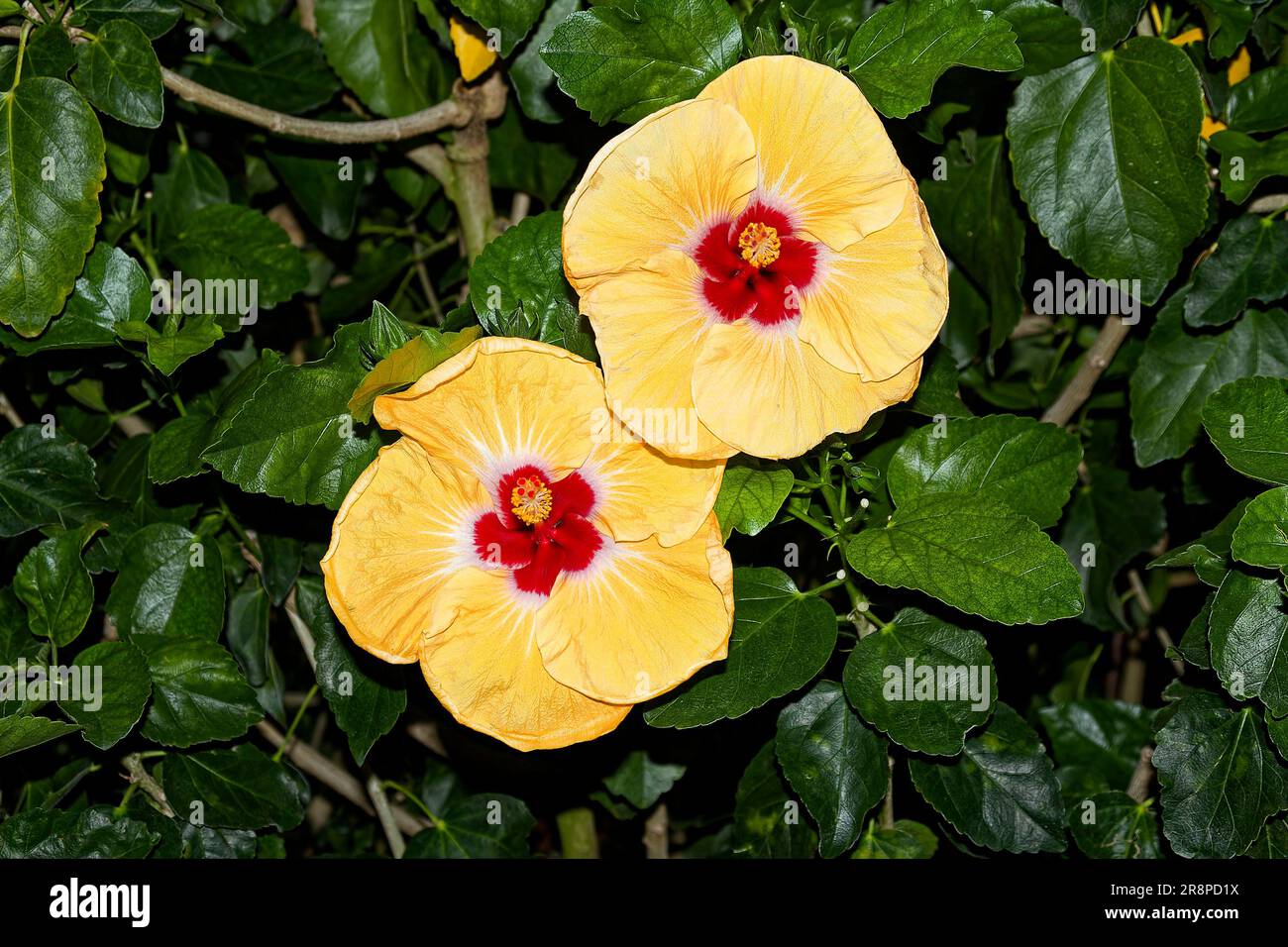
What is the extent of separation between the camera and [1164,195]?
5.76 ft

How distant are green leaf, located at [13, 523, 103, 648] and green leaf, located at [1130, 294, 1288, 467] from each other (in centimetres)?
160

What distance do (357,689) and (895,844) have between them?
0.84 metres

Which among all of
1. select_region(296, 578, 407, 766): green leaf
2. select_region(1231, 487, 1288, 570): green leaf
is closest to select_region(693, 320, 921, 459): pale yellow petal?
select_region(1231, 487, 1288, 570): green leaf

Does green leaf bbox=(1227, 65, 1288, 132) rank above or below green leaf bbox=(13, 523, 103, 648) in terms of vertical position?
above

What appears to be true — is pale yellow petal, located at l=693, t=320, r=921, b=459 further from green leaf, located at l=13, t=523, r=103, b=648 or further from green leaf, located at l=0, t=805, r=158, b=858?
green leaf, located at l=0, t=805, r=158, b=858

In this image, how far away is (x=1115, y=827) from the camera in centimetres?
195

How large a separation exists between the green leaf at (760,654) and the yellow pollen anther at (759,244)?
1.48 ft

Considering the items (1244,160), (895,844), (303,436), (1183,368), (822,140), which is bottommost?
(895,844)

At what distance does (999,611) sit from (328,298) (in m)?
1.36

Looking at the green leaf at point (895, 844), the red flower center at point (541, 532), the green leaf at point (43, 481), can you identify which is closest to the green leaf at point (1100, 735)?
the green leaf at point (895, 844)

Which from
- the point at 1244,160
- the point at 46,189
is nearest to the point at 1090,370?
the point at 1244,160

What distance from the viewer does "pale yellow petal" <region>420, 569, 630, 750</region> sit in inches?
54.6

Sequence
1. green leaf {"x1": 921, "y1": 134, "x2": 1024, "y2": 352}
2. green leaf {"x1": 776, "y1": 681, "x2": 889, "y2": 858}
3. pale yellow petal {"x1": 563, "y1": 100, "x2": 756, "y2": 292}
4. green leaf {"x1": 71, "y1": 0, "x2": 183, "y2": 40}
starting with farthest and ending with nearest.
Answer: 1. green leaf {"x1": 921, "y1": 134, "x2": 1024, "y2": 352}
2. green leaf {"x1": 71, "y1": 0, "x2": 183, "y2": 40}
3. green leaf {"x1": 776, "y1": 681, "x2": 889, "y2": 858}
4. pale yellow petal {"x1": 563, "y1": 100, "x2": 756, "y2": 292}

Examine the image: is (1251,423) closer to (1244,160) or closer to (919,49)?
(1244,160)
